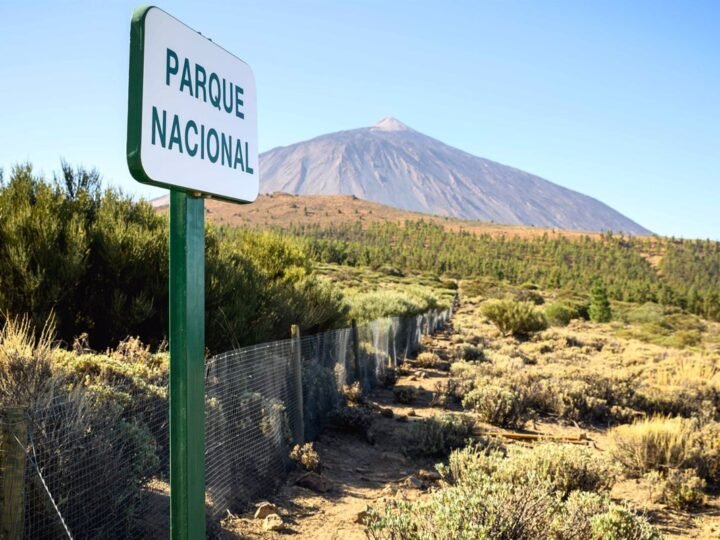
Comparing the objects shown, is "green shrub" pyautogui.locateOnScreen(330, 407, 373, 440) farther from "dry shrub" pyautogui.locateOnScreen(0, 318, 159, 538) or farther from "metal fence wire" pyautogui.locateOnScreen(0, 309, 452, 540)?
"dry shrub" pyautogui.locateOnScreen(0, 318, 159, 538)

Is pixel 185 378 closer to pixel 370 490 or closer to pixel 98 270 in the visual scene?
pixel 370 490

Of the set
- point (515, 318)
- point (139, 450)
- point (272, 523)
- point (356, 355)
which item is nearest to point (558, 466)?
point (272, 523)

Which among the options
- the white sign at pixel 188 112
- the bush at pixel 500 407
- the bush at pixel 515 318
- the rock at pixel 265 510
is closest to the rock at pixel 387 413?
the bush at pixel 500 407

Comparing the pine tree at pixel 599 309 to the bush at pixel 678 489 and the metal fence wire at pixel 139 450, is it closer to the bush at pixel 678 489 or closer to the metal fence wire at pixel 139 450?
the bush at pixel 678 489

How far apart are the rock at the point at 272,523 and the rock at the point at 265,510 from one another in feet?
0.34

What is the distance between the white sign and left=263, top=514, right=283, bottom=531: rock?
3.70 meters

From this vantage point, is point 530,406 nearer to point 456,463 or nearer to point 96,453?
point 456,463

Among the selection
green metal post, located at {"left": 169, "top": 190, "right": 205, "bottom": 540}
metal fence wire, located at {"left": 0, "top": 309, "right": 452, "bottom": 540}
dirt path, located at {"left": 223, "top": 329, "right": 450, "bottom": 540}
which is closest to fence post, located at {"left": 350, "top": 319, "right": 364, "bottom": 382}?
dirt path, located at {"left": 223, "top": 329, "right": 450, "bottom": 540}

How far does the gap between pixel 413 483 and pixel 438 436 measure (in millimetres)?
1453

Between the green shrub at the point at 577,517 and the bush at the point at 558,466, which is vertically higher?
the green shrub at the point at 577,517

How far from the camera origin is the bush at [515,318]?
25.1 meters

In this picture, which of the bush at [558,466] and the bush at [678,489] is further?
the bush at [678,489]

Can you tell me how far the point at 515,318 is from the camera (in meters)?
25.1

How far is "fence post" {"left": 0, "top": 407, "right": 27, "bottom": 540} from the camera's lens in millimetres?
3350
